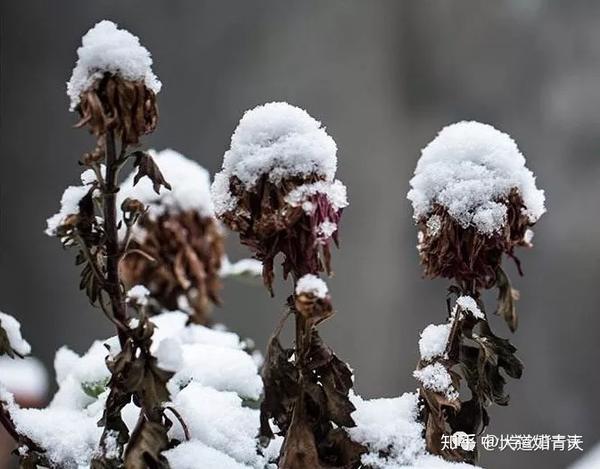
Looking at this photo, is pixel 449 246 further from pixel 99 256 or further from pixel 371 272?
pixel 371 272

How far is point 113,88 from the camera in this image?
30 cm

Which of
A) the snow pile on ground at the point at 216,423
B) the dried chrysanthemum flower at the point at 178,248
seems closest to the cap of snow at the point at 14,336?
the snow pile on ground at the point at 216,423

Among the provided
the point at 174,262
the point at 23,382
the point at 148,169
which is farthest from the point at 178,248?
the point at 23,382

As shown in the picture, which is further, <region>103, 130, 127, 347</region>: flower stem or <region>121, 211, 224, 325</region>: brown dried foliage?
<region>121, 211, 224, 325</region>: brown dried foliage

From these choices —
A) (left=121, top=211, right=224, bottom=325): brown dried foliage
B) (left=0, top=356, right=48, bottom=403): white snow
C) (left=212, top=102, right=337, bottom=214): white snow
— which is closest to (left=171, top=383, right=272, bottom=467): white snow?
(left=212, top=102, right=337, bottom=214): white snow

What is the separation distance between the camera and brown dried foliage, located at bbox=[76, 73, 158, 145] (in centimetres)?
29

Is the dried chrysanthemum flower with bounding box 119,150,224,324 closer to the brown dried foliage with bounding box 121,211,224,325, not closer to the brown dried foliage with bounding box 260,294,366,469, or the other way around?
the brown dried foliage with bounding box 121,211,224,325

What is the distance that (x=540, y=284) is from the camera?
1818mm

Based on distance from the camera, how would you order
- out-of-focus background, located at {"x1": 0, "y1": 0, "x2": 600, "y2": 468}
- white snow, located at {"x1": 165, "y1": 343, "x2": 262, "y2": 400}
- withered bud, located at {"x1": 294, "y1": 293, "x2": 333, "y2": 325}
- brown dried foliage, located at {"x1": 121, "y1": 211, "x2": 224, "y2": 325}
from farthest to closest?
out-of-focus background, located at {"x1": 0, "y1": 0, "x2": 600, "y2": 468} < brown dried foliage, located at {"x1": 121, "y1": 211, "x2": 224, "y2": 325} < white snow, located at {"x1": 165, "y1": 343, "x2": 262, "y2": 400} < withered bud, located at {"x1": 294, "y1": 293, "x2": 333, "y2": 325}

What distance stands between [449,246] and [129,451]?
15cm

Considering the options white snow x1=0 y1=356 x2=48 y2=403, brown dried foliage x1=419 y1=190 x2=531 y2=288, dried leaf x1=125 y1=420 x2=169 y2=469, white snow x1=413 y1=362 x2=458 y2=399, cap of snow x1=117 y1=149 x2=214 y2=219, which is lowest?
dried leaf x1=125 y1=420 x2=169 y2=469

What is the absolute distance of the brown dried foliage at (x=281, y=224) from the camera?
29 centimetres

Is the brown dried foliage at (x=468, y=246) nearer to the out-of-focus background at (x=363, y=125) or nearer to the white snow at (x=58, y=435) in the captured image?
the white snow at (x=58, y=435)

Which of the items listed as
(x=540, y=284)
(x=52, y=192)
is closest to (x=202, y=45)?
(x=52, y=192)
